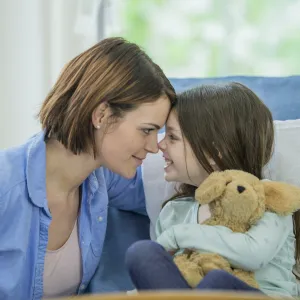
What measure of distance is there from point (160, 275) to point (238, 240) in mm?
213

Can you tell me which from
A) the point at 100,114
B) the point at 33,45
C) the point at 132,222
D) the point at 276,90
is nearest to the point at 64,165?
the point at 100,114

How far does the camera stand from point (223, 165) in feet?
4.14

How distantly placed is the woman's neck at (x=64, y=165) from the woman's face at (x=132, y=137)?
0.05 m

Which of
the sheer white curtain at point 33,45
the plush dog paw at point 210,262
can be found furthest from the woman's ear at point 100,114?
the sheer white curtain at point 33,45

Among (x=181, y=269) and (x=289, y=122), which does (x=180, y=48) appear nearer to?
(x=289, y=122)

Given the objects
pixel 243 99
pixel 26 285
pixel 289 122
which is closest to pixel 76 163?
pixel 26 285

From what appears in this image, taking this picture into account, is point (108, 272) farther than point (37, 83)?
No

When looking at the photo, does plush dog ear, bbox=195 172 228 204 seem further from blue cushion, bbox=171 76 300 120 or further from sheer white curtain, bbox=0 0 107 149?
sheer white curtain, bbox=0 0 107 149

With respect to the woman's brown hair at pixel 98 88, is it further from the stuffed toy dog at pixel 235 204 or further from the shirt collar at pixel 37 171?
the stuffed toy dog at pixel 235 204

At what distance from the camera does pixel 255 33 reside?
2.01 m

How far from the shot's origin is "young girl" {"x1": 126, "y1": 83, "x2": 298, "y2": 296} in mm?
1100

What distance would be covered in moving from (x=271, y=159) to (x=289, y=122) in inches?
5.1

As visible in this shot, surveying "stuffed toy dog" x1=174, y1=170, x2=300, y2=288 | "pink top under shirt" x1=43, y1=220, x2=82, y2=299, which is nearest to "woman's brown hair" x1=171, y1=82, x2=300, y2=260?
"stuffed toy dog" x1=174, y1=170, x2=300, y2=288

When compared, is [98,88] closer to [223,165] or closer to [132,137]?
[132,137]
